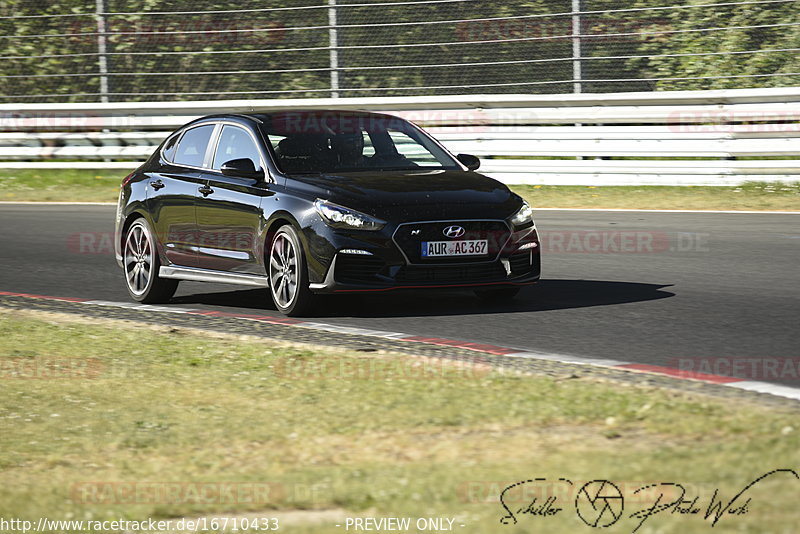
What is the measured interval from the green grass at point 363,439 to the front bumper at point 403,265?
58.7 inches

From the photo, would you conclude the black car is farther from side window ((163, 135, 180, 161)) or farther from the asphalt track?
the asphalt track

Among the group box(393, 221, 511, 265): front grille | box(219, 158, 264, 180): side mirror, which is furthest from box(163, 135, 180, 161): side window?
box(393, 221, 511, 265): front grille

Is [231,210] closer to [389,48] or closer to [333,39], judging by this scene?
[389,48]

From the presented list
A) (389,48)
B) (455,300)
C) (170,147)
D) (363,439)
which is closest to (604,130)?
(389,48)

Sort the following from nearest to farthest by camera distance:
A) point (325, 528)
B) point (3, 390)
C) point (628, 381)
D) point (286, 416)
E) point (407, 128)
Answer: point (325, 528) < point (286, 416) < point (628, 381) < point (3, 390) < point (407, 128)

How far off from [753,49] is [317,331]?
11901mm

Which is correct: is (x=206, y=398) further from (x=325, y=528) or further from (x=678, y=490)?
(x=678, y=490)

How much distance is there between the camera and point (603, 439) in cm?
629

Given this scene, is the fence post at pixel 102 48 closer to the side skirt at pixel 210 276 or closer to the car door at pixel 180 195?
the car door at pixel 180 195

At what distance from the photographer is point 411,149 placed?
37.8 ft

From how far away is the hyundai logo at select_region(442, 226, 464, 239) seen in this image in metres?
10.2

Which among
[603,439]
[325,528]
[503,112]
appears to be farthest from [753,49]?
[325,528]

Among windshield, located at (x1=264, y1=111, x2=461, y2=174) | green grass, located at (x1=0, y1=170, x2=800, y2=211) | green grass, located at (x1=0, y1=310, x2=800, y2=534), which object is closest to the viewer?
green grass, located at (x1=0, y1=310, x2=800, y2=534)

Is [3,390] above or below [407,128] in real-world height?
below
